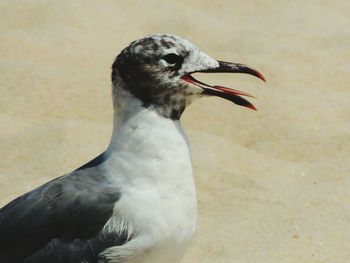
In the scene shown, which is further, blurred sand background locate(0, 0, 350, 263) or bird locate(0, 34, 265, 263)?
blurred sand background locate(0, 0, 350, 263)

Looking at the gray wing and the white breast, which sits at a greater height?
the white breast

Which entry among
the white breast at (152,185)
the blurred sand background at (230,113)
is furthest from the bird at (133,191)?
the blurred sand background at (230,113)

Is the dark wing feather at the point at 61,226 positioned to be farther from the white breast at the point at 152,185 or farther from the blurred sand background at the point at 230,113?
the blurred sand background at the point at 230,113

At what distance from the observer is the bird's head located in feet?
8.63

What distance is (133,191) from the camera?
2.59 metres

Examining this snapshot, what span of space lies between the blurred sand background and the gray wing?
820 mm

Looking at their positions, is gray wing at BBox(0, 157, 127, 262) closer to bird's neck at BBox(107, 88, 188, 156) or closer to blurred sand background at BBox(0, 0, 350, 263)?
bird's neck at BBox(107, 88, 188, 156)

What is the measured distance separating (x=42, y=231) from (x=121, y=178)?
0.86 ft

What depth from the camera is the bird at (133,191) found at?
8.43 feet

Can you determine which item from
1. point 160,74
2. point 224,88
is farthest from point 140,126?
point 224,88

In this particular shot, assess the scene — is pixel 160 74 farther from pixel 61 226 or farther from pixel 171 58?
pixel 61 226

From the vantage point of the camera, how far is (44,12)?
527 cm

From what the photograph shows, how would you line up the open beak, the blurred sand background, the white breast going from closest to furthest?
1. the white breast
2. the open beak
3. the blurred sand background

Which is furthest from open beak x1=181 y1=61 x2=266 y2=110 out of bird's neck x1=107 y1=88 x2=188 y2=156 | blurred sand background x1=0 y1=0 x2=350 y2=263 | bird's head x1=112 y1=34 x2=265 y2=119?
blurred sand background x1=0 y1=0 x2=350 y2=263
